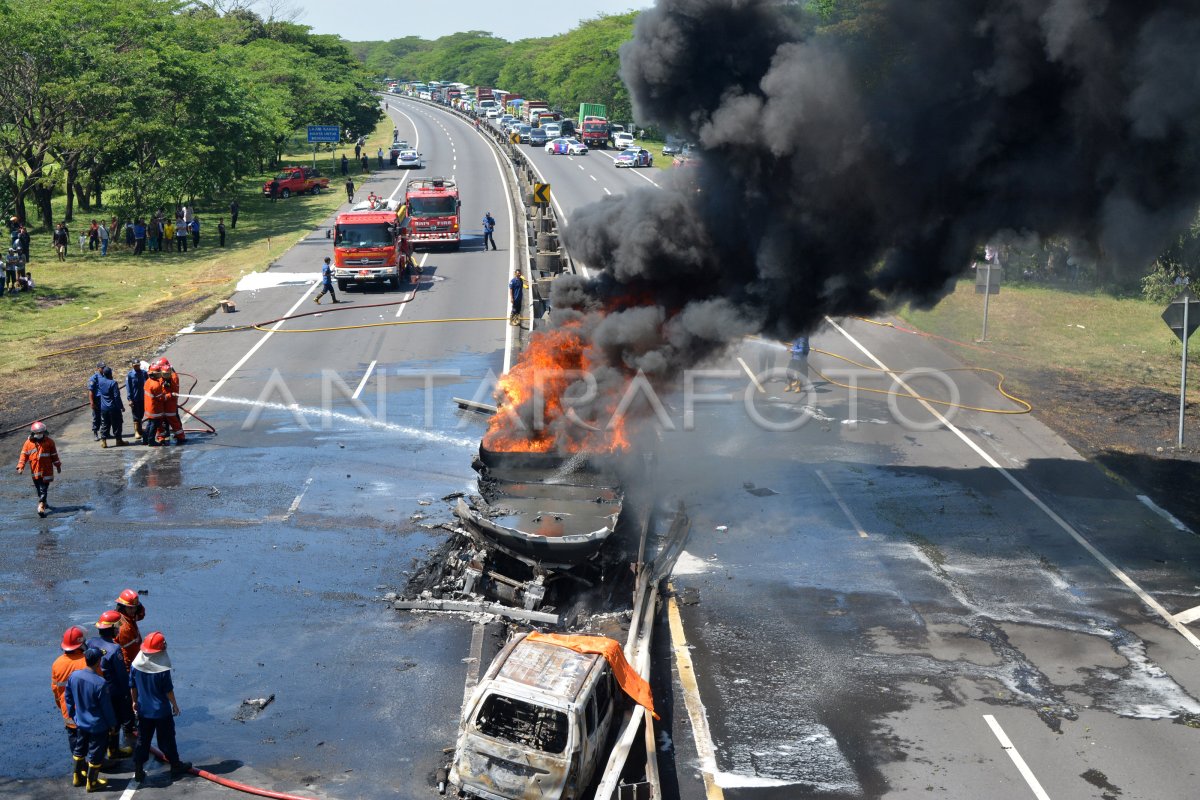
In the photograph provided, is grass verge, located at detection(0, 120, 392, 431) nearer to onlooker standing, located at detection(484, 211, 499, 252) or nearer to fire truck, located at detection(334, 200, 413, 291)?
fire truck, located at detection(334, 200, 413, 291)

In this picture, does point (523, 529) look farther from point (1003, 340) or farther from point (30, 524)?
point (1003, 340)

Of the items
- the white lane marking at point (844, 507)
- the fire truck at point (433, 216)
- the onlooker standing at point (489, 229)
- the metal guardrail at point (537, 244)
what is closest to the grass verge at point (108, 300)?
the fire truck at point (433, 216)

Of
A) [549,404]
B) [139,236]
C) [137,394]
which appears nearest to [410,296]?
[137,394]

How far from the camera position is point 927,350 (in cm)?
2984

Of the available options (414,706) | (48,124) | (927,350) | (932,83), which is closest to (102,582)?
(414,706)

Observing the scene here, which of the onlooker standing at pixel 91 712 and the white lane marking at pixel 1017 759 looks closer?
the onlooker standing at pixel 91 712

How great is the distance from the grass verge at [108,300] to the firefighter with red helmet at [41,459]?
6.04 metres

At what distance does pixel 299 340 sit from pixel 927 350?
16774 mm

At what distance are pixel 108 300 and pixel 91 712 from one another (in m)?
29.4

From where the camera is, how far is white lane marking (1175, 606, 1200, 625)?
48.8 feet

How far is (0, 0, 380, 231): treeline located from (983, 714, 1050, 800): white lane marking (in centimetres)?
A: 4158

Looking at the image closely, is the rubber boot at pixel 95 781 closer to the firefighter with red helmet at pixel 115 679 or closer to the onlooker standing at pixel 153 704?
the onlooker standing at pixel 153 704

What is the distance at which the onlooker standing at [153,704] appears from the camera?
10.8 metres

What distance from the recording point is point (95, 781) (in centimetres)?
1081
